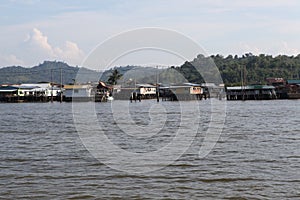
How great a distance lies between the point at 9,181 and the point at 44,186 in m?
1.02

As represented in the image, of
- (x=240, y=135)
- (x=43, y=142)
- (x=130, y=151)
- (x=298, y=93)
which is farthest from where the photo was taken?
(x=298, y=93)

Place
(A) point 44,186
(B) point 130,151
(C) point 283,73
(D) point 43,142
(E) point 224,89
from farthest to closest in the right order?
(C) point 283,73 → (E) point 224,89 → (D) point 43,142 → (B) point 130,151 → (A) point 44,186

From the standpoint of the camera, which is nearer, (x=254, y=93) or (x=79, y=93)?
(x=254, y=93)

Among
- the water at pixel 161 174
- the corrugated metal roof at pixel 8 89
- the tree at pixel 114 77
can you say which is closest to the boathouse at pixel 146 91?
the tree at pixel 114 77

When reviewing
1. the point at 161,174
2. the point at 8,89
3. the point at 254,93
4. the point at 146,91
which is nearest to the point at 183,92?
the point at 254,93

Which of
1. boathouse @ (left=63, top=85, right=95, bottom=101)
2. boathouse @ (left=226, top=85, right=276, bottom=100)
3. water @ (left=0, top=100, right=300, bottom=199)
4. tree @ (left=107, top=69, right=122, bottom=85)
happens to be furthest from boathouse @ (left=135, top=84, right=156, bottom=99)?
water @ (left=0, top=100, right=300, bottom=199)

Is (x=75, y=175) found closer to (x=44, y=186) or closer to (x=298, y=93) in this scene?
(x=44, y=186)

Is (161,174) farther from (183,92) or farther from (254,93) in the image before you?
(183,92)

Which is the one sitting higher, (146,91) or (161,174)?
(146,91)

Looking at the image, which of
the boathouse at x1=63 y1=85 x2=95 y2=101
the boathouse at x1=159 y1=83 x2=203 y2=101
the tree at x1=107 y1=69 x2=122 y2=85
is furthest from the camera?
the tree at x1=107 y1=69 x2=122 y2=85

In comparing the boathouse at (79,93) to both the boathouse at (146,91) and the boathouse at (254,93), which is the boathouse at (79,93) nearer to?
the boathouse at (146,91)

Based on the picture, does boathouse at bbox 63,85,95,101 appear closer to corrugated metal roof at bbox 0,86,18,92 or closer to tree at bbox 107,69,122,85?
corrugated metal roof at bbox 0,86,18,92

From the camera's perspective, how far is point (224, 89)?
273 feet

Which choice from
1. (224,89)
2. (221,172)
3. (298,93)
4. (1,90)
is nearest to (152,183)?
(221,172)
